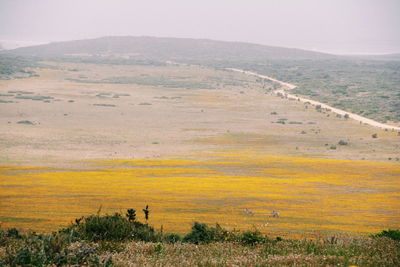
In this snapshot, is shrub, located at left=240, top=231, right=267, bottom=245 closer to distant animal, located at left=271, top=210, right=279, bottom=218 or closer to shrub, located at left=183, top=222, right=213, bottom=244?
shrub, located at left=183, top=222, right=213, bottom=244

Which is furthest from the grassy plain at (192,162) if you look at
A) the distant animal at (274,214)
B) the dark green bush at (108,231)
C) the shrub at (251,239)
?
the shrub at (251,239)

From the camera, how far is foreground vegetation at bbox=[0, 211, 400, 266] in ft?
23.1

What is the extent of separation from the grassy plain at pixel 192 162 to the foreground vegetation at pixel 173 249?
9.08 feet

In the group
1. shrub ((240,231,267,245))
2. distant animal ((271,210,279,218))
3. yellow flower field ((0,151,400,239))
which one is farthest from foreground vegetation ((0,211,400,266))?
distant animal ((271,210,279,218))

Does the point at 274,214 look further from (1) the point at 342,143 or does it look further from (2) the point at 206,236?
(1) the point at 342,143

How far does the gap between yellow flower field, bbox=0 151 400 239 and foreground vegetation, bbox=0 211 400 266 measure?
117 cm

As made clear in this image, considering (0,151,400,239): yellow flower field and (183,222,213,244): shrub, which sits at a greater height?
(183,222,213,244): shrub

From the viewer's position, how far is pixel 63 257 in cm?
692

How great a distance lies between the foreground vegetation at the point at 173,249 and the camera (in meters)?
7.03

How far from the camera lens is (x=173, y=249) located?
8266 millimetres

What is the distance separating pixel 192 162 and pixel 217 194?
9.66m

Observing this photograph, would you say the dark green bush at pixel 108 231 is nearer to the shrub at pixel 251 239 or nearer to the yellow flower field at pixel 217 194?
the yellow flower field at pixel 217 194

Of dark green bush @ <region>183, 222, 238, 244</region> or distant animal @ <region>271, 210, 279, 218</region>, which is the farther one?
distant animal @ <region>271, 210, 279, 218</region>

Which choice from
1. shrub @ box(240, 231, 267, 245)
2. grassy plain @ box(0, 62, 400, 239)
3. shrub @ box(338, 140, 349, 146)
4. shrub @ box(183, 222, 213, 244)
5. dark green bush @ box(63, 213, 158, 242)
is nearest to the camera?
dark green bush @ box(63, 213, 158, 242)
